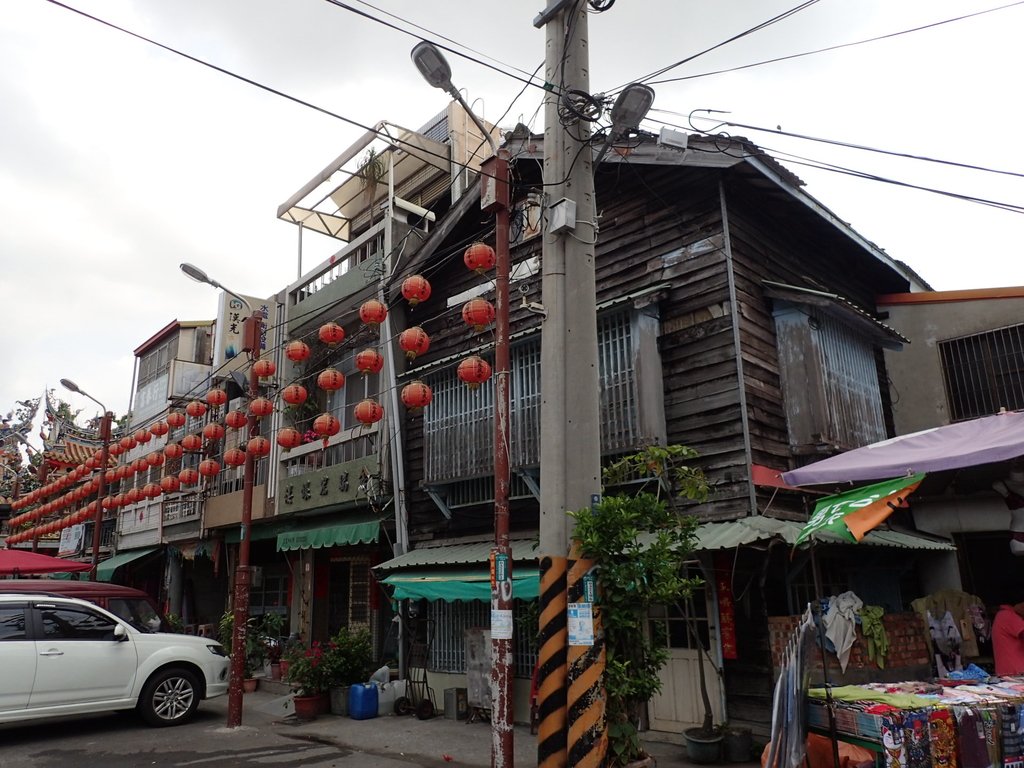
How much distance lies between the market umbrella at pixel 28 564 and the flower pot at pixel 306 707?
9027 mm

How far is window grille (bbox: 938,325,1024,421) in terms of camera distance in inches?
448

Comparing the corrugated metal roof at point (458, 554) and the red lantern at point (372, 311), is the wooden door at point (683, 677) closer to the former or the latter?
the corrugated metal roof at point (458, 554)

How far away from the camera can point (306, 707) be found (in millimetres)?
12070

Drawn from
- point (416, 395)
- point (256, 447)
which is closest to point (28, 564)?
point (256, 447)

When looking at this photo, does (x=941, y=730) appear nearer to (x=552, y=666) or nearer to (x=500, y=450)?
(x=552, y=666)

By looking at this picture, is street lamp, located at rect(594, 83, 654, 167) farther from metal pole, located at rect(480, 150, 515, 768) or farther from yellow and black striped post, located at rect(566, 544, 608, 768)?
yellow and black striped post, located at rect(566, 544, 608, 768)

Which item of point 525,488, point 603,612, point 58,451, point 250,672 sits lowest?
point 250,672

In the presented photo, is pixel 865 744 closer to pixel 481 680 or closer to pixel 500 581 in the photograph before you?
pixel 500 581

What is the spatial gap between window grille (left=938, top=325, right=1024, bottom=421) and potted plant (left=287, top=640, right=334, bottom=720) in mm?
11222

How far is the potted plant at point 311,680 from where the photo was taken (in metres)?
12.1

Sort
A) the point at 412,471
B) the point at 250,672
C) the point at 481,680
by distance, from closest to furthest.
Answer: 1. the point at 481,680
2. the point at 412,471
3. the point at 250,672

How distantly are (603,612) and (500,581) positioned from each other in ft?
3.28

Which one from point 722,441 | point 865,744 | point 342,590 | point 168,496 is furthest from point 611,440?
point 168,496

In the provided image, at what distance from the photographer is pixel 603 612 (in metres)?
6.61
